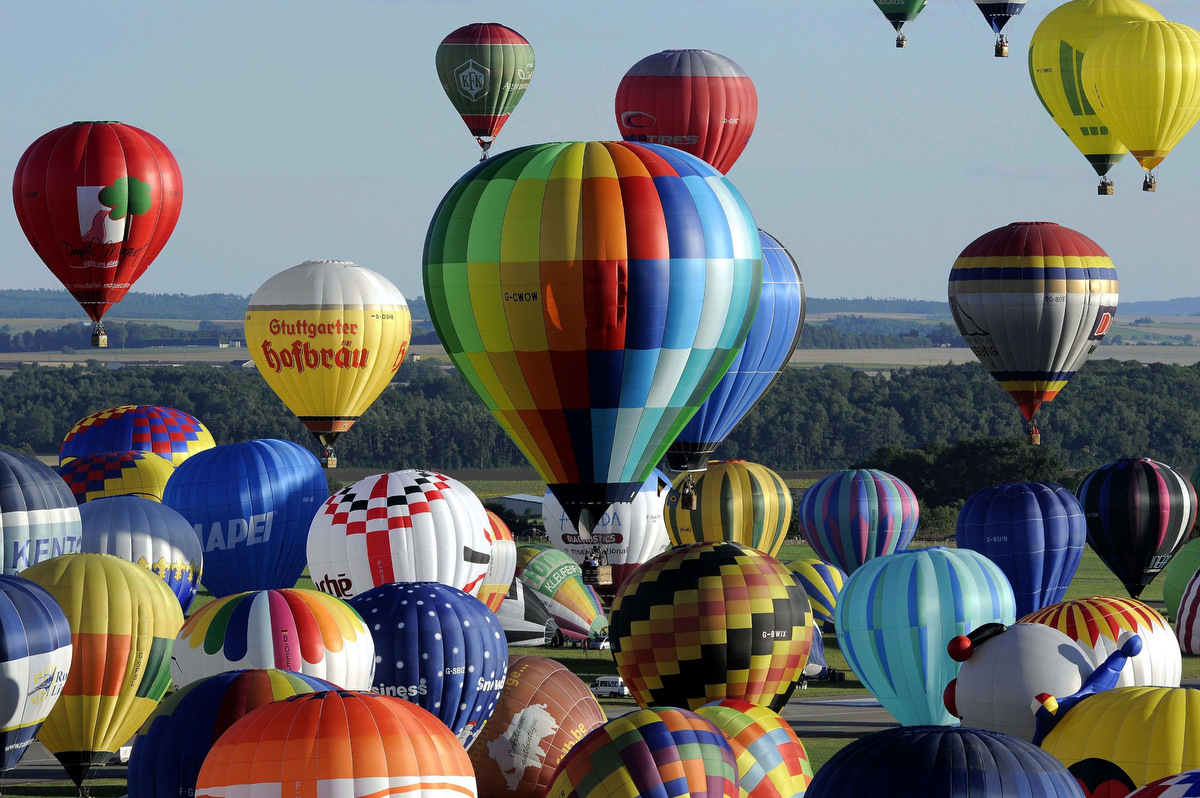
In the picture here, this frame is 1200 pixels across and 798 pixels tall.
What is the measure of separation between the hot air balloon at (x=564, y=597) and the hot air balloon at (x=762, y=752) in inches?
510

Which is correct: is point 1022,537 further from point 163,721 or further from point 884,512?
point 163,721

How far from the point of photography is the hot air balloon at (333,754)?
13523 millimetres

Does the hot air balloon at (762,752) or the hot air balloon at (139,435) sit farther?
the hot air balloon at (139,435)

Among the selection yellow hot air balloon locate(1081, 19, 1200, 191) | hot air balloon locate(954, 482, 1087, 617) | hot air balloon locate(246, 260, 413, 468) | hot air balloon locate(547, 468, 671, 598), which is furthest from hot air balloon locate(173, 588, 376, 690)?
yellow hot air balloon locate(1081, 19, 1200, 191)

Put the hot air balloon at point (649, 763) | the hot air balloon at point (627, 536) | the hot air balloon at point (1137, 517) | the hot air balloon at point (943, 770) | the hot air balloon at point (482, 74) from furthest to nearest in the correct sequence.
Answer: the hot air balloon at point (482, 74), the hot air balloon at point (627, 536), the hot air balloon at point (1137, 517), the hot air balloon at point (649, 763), the hot air balloon at point (943, 770)

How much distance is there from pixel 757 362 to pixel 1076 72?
43.3ft

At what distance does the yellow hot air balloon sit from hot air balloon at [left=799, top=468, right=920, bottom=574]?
26.8ft

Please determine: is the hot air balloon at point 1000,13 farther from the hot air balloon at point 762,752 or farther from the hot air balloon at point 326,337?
the hot air balloon at point 762,752

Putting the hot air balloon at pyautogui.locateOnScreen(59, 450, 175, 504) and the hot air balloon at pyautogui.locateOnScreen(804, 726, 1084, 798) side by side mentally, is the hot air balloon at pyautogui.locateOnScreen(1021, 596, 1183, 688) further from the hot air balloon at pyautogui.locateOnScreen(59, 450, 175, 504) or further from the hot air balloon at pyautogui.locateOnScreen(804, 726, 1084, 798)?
the hot air balloon at pyautogui.locateOnScreen(59, 450, 175, 504)

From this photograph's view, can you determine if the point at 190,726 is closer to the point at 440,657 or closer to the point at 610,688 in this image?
the point at 440,657

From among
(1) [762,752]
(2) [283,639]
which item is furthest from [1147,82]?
(2) [283,639]

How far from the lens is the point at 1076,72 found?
129 feet

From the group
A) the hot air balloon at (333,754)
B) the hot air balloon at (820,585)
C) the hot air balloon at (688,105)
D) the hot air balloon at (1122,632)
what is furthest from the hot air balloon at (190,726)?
the hot air balloon at (688,105)

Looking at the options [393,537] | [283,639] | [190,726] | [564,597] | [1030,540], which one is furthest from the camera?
[1030,540]
